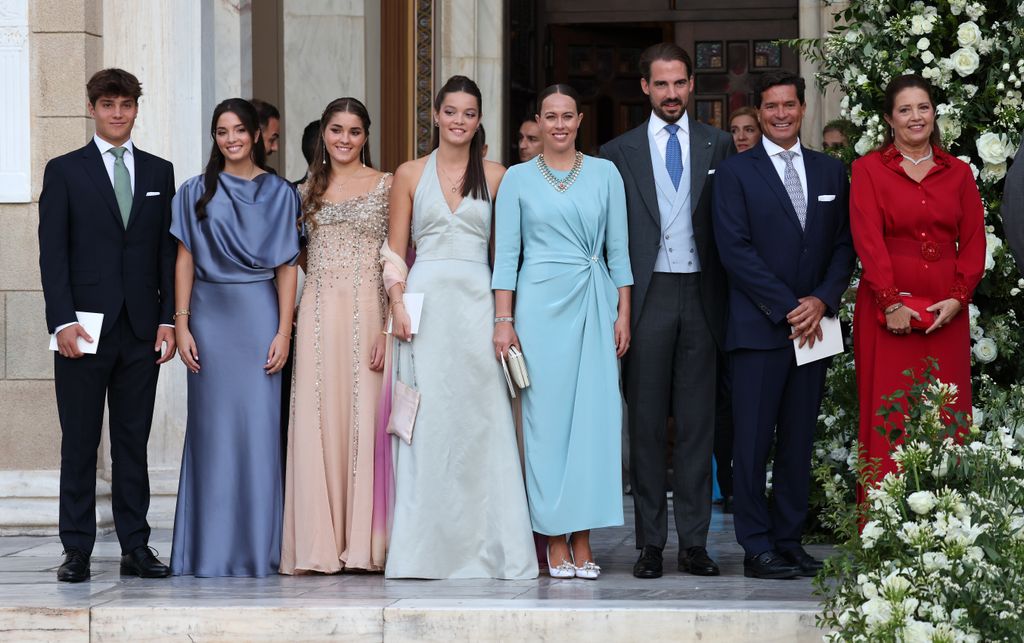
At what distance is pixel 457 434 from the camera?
20.7 ft

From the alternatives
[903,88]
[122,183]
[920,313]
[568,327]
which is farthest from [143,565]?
[903,88]

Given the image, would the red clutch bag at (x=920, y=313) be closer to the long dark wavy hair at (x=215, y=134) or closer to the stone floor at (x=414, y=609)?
the stone floor at (x=414, y=609)

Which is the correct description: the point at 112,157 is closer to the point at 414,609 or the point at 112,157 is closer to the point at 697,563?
the point at 414,609

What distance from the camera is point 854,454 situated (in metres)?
7.02

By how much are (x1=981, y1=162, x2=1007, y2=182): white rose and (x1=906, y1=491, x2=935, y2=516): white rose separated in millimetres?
2705

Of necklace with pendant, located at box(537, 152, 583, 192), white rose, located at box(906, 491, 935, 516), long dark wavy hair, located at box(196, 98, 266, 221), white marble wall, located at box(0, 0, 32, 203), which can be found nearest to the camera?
white rose, located at box(906, 491, 935, 516)

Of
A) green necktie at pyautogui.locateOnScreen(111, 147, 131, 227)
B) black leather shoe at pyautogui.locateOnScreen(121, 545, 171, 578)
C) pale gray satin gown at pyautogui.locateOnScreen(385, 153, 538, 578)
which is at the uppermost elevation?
green necktie at pyautogui.locateOnScreen(111, 147, 131, 227)

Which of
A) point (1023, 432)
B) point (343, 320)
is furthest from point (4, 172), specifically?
point (1023, 432)

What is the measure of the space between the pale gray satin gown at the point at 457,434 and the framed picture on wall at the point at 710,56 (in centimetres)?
523

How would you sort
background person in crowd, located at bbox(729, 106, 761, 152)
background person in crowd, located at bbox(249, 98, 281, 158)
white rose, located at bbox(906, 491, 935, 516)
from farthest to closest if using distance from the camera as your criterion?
background person in crowd, located at bbox(729, 106, 761, 152) → background person in crowd, located at bbox(249, 98, 281, 158) → white rose, located at bbox(906, 491, 935, 516)

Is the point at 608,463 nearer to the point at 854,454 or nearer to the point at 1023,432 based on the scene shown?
the point at 854,454

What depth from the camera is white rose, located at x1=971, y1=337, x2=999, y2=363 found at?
6.82 m

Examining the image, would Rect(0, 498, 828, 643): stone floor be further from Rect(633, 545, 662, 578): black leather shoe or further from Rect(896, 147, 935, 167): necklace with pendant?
Rect(896, 147, 935, 167): necklace with pendant

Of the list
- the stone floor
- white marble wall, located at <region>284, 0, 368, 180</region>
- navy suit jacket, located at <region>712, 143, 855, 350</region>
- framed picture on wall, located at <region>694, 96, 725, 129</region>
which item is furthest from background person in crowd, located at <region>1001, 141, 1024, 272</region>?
white marble wall, located at <region>284, 0, 368, 180</region>
